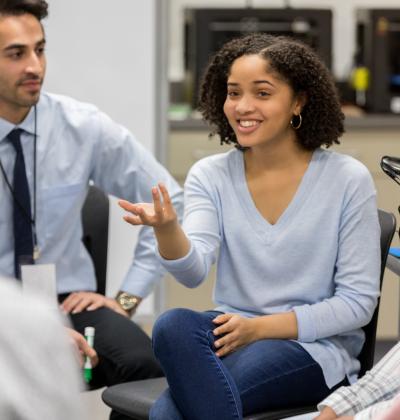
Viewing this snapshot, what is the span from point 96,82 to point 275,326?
214 cm

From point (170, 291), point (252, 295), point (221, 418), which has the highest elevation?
point (252, 295)

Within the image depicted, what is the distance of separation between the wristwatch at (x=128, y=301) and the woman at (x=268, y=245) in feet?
1.80

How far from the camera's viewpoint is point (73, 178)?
240 centimetres

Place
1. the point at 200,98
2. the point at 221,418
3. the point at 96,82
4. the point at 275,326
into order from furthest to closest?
1. the point at 96,82
2. the point at 200,98
3. the point at 275,326
4. the point at 221,418

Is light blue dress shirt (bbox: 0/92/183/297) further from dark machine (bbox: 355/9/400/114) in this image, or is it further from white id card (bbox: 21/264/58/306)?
dark machine (bbox: 355/9/400/114)

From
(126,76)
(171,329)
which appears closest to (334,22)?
(126,76)

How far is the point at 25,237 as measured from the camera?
7.57ft

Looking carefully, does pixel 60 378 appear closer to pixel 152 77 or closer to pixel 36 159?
pixel 36 159

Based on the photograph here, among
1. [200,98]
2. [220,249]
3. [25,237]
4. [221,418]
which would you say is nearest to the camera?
[221,418]

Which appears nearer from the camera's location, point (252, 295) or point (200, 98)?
point (252, 295)

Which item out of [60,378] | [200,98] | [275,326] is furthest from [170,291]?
[60,378]

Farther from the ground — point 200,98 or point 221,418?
point 200,98

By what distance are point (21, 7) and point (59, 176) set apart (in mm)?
439

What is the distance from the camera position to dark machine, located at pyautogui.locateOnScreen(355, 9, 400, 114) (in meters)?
4.02
